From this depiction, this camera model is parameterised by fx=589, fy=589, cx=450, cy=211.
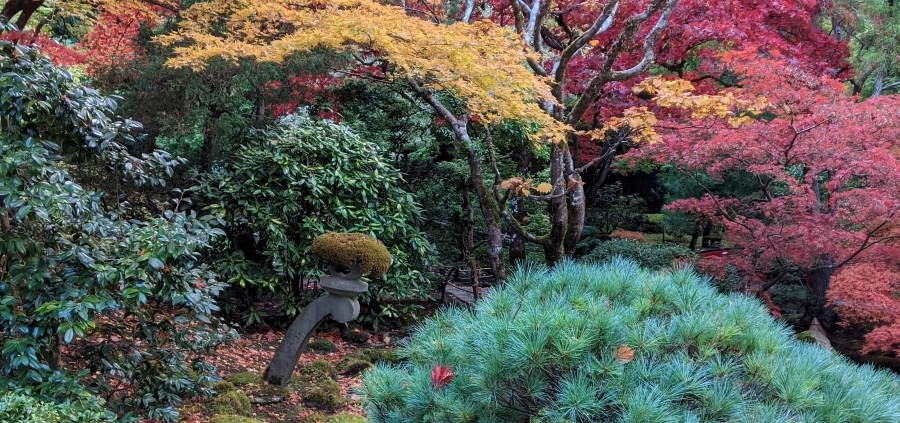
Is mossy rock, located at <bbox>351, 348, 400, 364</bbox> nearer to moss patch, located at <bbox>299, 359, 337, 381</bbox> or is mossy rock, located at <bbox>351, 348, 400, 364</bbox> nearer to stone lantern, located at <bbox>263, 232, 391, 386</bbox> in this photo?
moss patch, located at <bbox>299, 359, 337, 381</bbox>

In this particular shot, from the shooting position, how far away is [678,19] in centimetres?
819

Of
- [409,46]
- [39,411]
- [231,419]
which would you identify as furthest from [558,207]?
[39,411]

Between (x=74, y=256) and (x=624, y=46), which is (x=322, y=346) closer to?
(x=74, y=256)

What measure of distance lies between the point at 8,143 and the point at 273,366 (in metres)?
2.47

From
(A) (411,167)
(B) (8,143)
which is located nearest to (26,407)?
(B) (8,143)

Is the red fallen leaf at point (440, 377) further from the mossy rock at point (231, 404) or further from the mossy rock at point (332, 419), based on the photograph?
the mossy rock at point (231, 404)

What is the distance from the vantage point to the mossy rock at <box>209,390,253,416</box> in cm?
380

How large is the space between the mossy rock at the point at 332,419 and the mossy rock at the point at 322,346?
1.72 m

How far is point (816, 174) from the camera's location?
238 inches

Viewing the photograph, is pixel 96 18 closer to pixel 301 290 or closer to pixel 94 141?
pixel 301 290

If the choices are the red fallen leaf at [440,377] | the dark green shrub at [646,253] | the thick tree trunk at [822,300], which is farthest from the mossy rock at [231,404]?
the thick tree trunk at [822,300]

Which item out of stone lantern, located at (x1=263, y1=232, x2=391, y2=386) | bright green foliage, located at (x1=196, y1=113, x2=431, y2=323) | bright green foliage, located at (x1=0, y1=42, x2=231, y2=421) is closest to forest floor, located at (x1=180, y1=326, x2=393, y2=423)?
stone lantern, located at (x1=263, y1=232, x2=391, y2=386)

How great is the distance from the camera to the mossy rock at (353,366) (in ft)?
16.9

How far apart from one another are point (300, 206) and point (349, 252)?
2.01 metres
